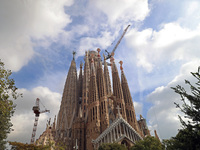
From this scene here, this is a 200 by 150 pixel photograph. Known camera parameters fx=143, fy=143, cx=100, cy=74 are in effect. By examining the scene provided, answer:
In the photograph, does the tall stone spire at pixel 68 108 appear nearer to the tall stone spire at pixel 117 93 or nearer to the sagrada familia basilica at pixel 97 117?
the sagrada familia basilica at pixel 97 117

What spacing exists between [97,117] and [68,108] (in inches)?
844

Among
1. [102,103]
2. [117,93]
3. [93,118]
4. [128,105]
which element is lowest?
[93,118]

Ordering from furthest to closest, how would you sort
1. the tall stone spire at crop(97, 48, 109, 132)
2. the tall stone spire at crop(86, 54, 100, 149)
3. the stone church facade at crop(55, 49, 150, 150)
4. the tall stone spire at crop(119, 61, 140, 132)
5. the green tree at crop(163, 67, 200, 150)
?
the tall stone spire at crop(119, 61, 140, 132) < the tall stone spire at crop(97, 48, 109, 132) < the tall stone spire at crop(86, 54, 100, 149) < the stone church facade at crop(55, 49, 150, 150) < the green tree at crop(163, 67, 200, 150)

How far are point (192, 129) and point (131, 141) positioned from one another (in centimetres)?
2271

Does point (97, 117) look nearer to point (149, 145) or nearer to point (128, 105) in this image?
point (128, 105)

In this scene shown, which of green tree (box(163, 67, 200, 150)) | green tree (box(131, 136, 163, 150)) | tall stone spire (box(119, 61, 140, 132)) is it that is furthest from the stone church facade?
green tree (box(163, 67, 200, 150))

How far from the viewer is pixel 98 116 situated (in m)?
40.0

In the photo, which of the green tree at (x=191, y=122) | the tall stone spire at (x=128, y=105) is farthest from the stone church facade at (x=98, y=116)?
the green tree at (x=191, y=122)

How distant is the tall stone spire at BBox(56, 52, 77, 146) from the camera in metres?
52.0

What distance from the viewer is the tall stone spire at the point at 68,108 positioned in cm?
5203

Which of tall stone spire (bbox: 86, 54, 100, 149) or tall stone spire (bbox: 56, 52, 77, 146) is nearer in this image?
tall stone spire (bbox: 86, 54, 100, 149)

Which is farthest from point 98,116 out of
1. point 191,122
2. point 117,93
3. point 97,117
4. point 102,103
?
point 191,122

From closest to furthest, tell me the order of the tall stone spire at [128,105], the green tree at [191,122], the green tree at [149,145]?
the green tree at [191,122] < the green tree at [149,145] < the tall stone spire at [128,105]

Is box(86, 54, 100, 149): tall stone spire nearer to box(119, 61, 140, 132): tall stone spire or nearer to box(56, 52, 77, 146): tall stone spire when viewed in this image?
box(119, 61, 140, 132): tall stone spire
